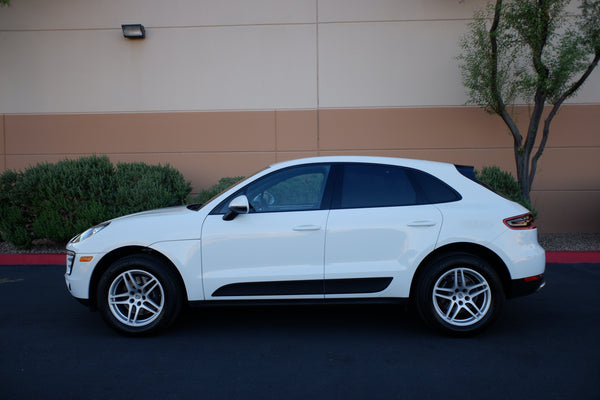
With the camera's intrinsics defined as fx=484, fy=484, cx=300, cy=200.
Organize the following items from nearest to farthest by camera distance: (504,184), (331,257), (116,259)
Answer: (331,257), (116,259), (504,184)

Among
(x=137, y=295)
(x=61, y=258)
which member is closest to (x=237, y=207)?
(x=137, y=295)

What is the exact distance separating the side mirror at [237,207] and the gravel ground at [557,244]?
17.6 feet

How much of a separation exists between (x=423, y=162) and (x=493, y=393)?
2207 millimetres

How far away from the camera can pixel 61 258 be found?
26.1 feet

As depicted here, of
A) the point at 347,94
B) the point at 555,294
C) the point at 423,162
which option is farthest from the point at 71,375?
the point at 347,94

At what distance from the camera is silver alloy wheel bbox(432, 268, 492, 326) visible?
14.2 ft

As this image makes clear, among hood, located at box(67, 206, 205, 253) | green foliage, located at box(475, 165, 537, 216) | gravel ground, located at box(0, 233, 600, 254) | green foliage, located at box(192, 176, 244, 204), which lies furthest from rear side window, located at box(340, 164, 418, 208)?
gravel ground, located at box(0, 233, 600, 254)

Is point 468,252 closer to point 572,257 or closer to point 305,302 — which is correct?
point 305,302

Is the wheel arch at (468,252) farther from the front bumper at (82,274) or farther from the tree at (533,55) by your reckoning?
the tree at (533,55)

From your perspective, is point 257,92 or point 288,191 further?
point 257,92

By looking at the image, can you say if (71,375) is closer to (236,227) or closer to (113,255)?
(113,255)

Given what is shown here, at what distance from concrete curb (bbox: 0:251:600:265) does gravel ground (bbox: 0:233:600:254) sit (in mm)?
346

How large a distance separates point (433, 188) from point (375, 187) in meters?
0.54

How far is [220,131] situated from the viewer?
10.2m
